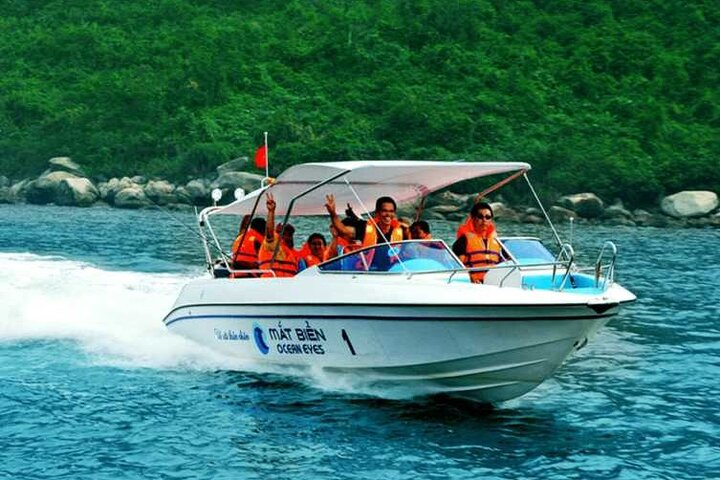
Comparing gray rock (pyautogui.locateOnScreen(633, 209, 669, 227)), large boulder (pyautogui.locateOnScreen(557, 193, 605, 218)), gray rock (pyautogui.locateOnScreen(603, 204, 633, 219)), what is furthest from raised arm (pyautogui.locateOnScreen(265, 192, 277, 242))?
gray rock (pyautogui.locateOnScreen(603, 204, 633, 219))

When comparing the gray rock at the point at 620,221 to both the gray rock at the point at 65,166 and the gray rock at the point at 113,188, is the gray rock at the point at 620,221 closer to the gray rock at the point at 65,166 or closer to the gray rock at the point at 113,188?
the gray rock at the point at 113,188

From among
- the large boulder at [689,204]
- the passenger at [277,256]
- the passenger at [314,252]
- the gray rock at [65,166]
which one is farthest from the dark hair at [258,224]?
the gray rock at [65,166]

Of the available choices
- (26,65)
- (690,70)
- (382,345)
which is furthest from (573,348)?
(26,65)

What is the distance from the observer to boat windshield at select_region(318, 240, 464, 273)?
1145 centimetres

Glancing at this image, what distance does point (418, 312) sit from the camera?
35.4 feet

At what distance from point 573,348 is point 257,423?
11.7 ft

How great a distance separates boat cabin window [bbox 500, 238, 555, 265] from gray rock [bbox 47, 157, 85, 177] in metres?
Answer: 51.3

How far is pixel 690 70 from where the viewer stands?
2537 inches

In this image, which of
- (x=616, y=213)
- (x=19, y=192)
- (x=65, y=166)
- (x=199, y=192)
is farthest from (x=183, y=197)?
(x=616, y=213)

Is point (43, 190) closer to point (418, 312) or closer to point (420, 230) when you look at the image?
point (420, 230)

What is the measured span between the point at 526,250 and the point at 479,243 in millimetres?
1099

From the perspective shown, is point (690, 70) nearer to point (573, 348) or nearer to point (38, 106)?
point (38, 106)

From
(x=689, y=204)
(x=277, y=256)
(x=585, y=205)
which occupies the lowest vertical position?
(x=689, y=204)

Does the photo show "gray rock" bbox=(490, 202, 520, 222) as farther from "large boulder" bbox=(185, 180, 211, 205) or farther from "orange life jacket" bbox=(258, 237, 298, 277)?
"orange life jacket" bbox=(258, 237, 298, 277)
